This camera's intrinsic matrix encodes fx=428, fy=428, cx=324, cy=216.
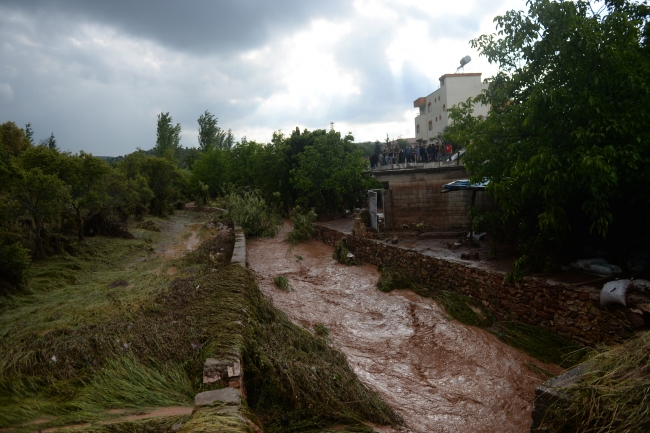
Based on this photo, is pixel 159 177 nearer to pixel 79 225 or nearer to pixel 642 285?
pixel 79 225

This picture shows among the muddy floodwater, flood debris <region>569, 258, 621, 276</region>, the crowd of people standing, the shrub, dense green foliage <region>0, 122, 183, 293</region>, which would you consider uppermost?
the crowd of people standing

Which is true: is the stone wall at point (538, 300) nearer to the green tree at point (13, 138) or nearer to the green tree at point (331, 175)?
the green tree at point (331, 175)

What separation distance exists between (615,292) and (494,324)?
10.3ft

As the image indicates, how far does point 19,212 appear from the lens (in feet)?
43.5

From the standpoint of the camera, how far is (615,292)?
24.5ft

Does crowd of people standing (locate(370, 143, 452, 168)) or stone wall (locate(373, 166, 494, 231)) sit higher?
crowd of people standing (locate(370, 143, 452, 168))

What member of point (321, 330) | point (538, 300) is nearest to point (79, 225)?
point (321, 330)

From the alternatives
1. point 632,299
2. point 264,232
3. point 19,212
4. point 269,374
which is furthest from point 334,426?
point 264,232

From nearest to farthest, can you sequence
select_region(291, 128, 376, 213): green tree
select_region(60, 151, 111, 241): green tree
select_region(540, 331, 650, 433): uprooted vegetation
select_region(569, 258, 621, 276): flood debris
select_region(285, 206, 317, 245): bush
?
select_region(540, 331, 650, 433): uprooted vegetation → select_region(569, 258, 621, 276): flood debris → select_region(60, 151, 111, 241): green tree → select_region(285, 206, 317, 245): bush → select_region(291, 128, 376, 213): green tree

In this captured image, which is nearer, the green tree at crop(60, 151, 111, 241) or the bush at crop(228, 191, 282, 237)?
the green tree at crop(60, 151, 111, 241)

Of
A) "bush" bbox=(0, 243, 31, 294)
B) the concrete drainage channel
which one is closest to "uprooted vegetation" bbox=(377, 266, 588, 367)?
the concrete drainage channel

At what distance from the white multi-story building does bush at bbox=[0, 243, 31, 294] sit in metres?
33.8

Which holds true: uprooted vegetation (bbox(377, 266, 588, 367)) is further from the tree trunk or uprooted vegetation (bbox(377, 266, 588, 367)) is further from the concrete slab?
the tree trunk

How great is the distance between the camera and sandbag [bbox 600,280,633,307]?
24.3 ft
